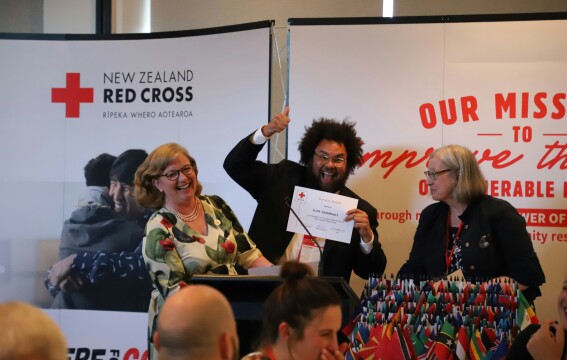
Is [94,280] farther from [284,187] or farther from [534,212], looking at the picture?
[534,212]

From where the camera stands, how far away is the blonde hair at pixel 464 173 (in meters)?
4.59

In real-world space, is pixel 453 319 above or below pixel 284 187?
below

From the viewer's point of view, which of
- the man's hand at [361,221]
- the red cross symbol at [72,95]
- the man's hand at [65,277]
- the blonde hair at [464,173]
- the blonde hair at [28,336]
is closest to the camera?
the blonde hair at [28,336]

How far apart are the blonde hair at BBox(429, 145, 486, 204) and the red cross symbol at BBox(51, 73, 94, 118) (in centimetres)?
244

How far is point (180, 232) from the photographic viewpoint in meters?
4.03

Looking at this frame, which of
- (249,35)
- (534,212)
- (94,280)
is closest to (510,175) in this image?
(534,212)

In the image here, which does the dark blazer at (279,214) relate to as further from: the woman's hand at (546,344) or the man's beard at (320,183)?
the woman's hand at (546,344)

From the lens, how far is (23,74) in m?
5.88

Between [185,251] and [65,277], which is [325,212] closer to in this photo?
[185,251]

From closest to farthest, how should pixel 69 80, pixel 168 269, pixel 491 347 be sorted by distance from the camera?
pixel 491 347
pixel 168 269
pixel 69 80

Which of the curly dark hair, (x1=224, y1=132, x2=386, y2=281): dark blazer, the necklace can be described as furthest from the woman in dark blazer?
the necklace

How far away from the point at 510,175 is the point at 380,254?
39.4 inches

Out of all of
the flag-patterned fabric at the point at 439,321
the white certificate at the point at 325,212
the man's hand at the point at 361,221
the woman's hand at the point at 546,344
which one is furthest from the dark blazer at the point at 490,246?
the woman's hand at the point at 546,344

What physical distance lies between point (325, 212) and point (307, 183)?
38 cm
